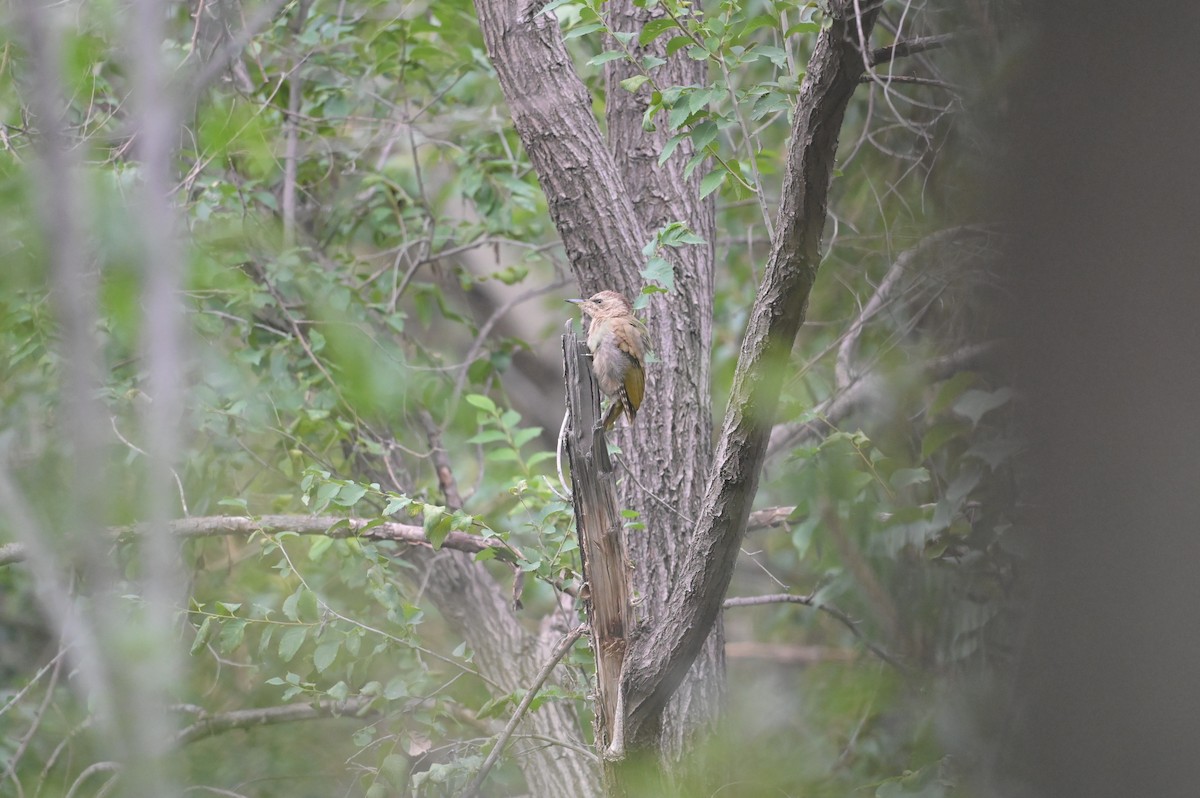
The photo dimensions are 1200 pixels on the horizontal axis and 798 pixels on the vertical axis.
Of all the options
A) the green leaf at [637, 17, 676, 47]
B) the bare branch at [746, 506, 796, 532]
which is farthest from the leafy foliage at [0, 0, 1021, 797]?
the bare branch at [746, 506, 796, 532]

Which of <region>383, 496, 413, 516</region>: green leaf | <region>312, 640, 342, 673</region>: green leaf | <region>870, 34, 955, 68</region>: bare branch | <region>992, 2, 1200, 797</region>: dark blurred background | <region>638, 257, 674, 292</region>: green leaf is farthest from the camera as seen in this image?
<region>312, 640, 342, 673</region>: green leaf

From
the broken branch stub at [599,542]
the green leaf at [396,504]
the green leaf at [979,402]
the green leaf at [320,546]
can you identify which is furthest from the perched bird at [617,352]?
the green leaf at [979,402]

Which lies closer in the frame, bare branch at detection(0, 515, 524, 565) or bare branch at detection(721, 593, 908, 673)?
bare branch at detection(721, 593, 908, 673)

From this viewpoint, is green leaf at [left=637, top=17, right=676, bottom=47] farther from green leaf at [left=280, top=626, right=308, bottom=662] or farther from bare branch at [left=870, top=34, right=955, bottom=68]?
green leaf at [left=280, top=626, right=308, bottom=662]

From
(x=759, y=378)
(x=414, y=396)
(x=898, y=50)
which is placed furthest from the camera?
(x=414, y=396)

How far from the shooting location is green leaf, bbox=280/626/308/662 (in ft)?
9.70

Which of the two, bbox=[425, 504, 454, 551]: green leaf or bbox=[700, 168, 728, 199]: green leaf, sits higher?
bbox=[700, 168, 728, 199]: green leaf

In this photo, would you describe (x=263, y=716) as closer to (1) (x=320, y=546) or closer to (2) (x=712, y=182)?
(1) (x=320, y=546)

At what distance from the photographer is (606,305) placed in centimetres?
308

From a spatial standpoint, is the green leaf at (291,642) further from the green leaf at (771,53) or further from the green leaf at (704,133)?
the green leaf at (771,53)

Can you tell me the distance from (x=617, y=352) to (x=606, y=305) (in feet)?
0.65

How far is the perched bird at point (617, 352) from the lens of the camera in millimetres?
2939

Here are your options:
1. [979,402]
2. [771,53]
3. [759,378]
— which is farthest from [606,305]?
[979,402]

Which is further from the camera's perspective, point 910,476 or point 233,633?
point 233,633
